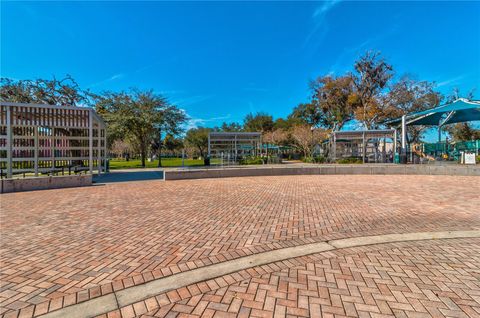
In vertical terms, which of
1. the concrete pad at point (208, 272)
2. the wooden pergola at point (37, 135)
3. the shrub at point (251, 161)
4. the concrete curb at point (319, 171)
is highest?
the wooden pergola at point (37, 135)

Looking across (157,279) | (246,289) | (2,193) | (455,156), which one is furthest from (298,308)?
(455,156)

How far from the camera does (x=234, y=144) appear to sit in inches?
1150

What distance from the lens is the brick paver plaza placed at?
2.41m

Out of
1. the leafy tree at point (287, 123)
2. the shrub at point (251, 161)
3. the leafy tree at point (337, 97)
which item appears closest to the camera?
the shrub at point (251, 161)

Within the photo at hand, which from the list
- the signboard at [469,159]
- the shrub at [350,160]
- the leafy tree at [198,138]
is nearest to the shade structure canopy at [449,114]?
the signboard at [469,159]

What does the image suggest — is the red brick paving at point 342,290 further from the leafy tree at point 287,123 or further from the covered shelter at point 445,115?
the leafy tree at point 287,123

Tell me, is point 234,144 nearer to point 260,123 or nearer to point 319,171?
point 319,171

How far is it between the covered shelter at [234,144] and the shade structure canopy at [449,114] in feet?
48.8

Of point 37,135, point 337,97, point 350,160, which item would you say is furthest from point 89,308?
point 337,97

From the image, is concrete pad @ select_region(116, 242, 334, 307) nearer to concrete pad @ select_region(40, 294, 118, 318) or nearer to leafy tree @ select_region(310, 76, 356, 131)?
concrete pad @ select_region(40, 294, 118, 318)

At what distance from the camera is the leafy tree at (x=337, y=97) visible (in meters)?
32.9

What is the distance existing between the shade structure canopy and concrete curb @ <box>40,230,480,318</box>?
759 inches

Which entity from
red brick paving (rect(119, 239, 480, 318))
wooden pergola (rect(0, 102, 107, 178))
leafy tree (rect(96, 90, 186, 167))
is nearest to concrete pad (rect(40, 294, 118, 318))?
red brick paving (rect(119, 239, 480, 318))

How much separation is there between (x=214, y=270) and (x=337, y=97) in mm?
35761
